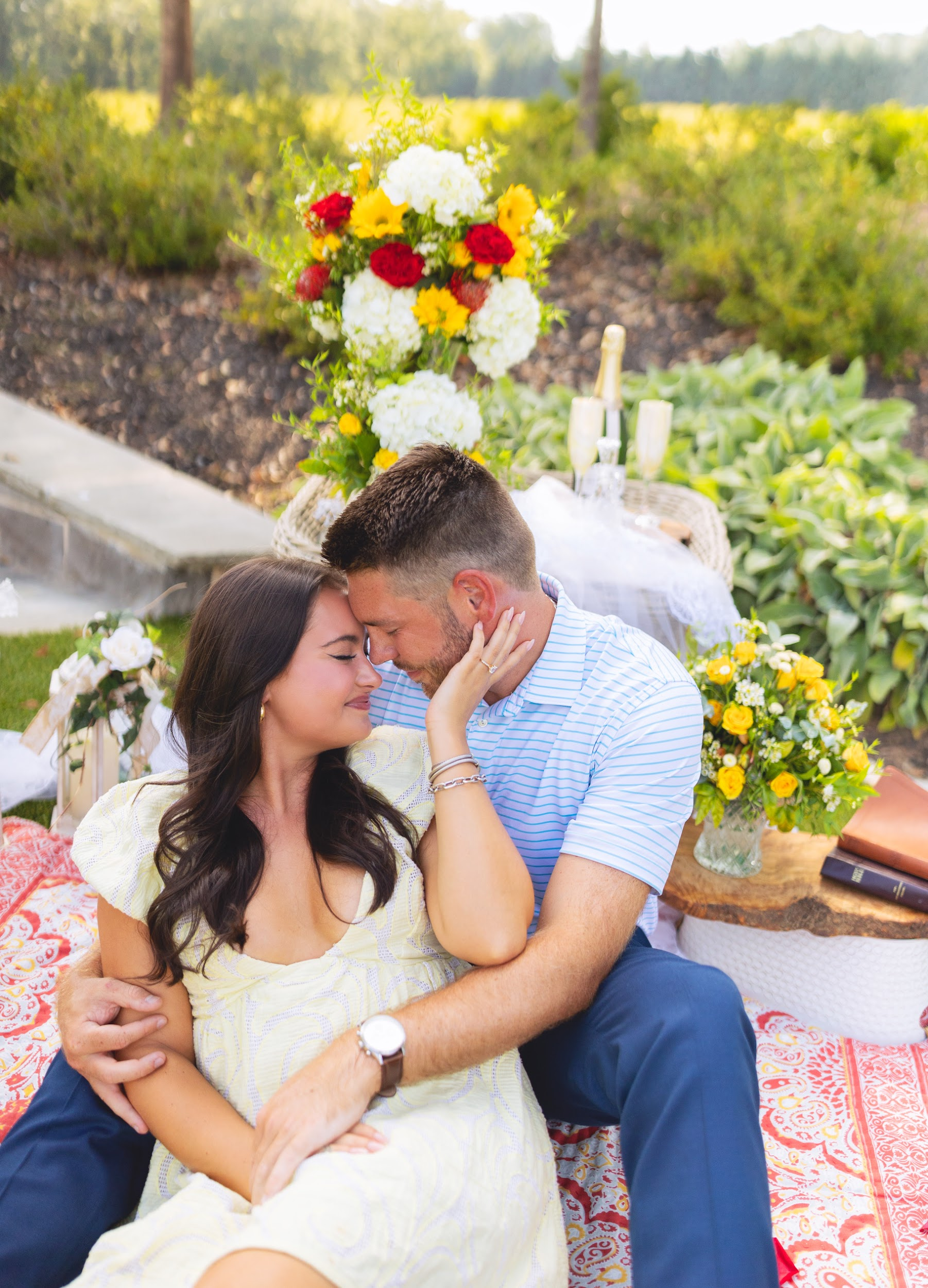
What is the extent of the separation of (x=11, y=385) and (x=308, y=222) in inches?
174

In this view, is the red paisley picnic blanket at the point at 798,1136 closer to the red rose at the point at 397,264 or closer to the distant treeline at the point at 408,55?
the red rose at the point at 397,264

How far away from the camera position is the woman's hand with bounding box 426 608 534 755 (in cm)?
206

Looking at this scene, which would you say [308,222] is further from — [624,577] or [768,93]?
[768,93]

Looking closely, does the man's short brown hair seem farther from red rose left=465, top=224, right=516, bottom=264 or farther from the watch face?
red rose left=465, top=224, right=516, bottom=264

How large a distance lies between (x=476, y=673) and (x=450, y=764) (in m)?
0.22

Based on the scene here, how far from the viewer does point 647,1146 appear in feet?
5.70

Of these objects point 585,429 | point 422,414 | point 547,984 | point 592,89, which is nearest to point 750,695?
point 547,984

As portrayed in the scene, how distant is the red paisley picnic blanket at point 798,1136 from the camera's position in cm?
218

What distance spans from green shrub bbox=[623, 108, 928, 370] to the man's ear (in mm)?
6377

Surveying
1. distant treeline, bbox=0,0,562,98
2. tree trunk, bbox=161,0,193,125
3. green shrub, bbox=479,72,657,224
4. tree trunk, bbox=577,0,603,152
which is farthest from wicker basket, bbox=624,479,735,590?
tree trunk, bbox=577,0,603,152

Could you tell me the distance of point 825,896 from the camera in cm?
277

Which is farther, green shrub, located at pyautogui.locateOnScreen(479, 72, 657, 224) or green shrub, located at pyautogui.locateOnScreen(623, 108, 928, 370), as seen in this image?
green shrub, located at pyautogui.locateOnScreen(479, 72, 657, 224)

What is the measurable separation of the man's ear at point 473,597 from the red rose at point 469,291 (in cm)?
141

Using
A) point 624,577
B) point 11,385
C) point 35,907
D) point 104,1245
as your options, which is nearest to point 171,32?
point 11,385
